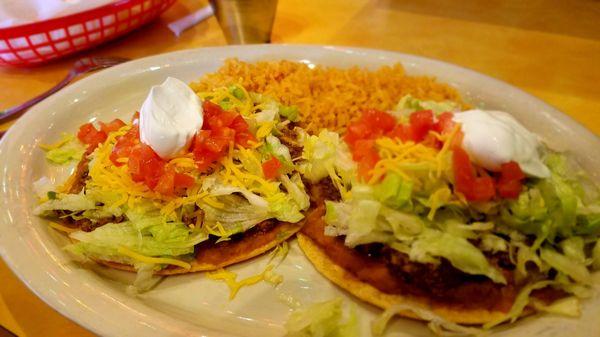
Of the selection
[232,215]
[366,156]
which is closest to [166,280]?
[232,215]

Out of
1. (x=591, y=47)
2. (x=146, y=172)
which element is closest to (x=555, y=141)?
(x=591, y=47)

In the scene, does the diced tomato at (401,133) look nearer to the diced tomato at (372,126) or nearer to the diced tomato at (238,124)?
the diced tomato at (372,126)

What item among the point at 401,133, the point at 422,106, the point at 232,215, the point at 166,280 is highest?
the point at 401,133

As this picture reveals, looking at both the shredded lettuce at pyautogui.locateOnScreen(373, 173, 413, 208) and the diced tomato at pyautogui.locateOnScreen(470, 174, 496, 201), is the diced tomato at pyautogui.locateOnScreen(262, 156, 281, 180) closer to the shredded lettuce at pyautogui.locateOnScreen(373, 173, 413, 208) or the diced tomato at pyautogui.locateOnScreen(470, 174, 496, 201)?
the shredded lettuce at pyautogui.locateOnScreen(373, 173, 413, 208)

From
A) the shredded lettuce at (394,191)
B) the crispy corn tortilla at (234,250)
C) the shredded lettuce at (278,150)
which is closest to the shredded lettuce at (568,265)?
the shredded lettuce at (394,191)

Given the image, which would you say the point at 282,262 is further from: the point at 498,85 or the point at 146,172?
the point at 498,85

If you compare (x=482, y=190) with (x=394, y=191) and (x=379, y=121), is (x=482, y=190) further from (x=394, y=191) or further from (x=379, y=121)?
(x=379, y=121)
